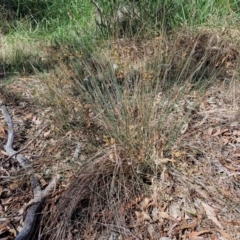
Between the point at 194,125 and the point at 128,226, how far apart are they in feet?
3.15

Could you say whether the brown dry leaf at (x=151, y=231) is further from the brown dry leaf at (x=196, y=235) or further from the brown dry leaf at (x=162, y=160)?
the brown dry leaf at (x=162, y=160)

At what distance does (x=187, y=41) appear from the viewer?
3.52 meters

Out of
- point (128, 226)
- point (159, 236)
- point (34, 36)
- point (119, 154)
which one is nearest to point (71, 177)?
point (119, 154)

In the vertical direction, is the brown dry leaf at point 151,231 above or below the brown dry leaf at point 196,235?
above

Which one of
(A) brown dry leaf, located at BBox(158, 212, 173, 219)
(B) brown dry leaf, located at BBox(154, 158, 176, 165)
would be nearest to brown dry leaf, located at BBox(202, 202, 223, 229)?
(A) brown dry leaf, located at BBox(158, 212, 173, 219)

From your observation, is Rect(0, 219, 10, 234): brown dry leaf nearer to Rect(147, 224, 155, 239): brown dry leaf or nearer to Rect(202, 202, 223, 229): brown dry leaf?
Rect(147, 224, 155, 239): brown dry leaf

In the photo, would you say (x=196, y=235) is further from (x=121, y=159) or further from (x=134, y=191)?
(x=121, y=159)

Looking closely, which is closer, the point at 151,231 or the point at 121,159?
the point at 151,231

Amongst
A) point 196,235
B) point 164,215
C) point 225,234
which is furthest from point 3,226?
point 225,234

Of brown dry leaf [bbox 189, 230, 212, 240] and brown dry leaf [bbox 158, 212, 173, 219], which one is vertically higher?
brown dry leaf [bbox 158, 212, 173, 219]

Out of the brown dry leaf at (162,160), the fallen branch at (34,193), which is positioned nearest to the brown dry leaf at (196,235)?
the brown dry leaf at (162,160)

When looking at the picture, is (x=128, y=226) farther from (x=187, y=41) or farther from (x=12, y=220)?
(x=187, y=41)

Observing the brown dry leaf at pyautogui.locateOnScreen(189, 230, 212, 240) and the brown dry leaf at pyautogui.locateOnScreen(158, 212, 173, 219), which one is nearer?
the brown dry leaf at pyautogui.locateOnScreen(189, 230, 212, 240)

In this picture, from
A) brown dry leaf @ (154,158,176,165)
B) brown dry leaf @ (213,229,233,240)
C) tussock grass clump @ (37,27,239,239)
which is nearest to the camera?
brown dry leaf @ (213,229,233,240)
